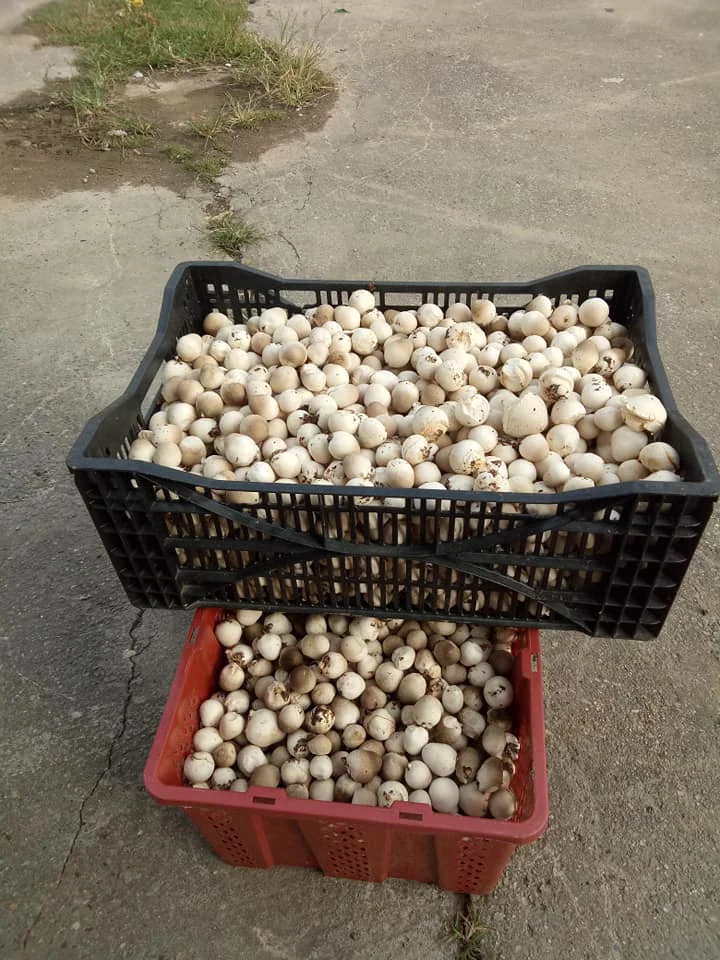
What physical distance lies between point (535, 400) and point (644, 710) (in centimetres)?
97

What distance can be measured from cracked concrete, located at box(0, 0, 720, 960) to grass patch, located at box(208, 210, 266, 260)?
0.10 metres

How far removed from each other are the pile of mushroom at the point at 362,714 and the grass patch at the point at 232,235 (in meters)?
2.63

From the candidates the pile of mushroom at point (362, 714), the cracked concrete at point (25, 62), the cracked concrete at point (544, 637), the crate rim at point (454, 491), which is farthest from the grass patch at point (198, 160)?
the pile of mushroom at point (362, 714)

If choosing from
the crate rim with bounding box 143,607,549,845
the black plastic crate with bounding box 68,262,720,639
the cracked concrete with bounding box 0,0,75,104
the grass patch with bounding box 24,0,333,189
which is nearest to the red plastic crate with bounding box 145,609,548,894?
the crate rim with bounding box 143,607,549,845

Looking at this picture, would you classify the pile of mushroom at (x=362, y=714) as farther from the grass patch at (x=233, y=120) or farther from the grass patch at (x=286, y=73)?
the grass patch at (x=286, y=73)

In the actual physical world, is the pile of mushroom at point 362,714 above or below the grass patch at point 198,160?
above

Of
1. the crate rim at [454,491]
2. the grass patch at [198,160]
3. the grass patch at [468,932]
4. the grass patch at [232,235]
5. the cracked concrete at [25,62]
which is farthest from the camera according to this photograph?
the cracked concrete at [25,62]

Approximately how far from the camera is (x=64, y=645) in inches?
90.4

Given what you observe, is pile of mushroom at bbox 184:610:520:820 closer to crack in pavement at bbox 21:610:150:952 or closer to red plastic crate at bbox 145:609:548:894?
red plastic crate at bbox 145:609:548:894

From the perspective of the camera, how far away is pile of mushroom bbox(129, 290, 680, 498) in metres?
1.70

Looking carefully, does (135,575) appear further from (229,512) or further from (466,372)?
(466,372)

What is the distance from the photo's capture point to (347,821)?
144 cm

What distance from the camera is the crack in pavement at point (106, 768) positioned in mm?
1745

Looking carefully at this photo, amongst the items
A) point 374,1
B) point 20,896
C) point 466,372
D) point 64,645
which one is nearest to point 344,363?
point 466,372
